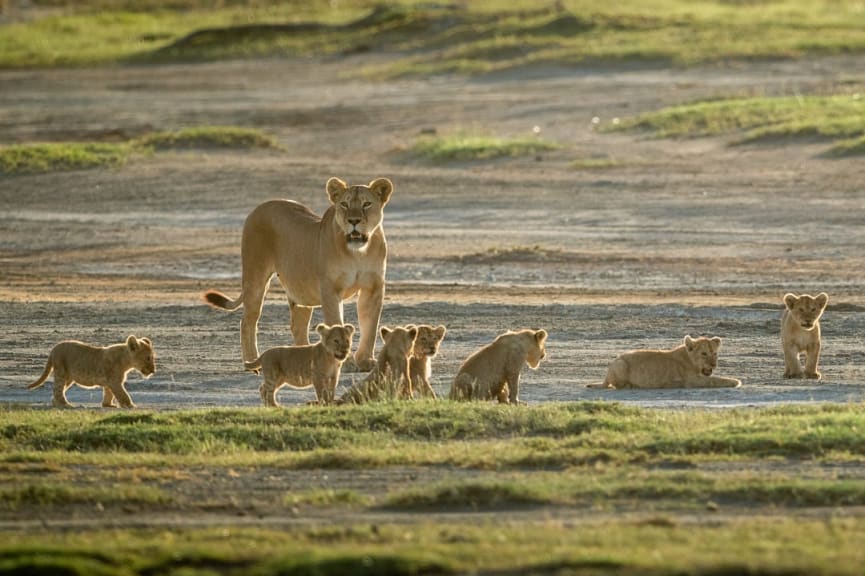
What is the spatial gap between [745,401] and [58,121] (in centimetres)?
2881

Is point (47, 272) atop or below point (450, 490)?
below

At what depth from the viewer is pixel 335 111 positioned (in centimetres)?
3981

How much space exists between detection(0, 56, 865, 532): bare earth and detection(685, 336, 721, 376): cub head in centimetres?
30

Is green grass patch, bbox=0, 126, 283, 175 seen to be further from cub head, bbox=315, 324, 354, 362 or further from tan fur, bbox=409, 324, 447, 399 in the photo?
cub head, bbox=315, 324, 354, 362

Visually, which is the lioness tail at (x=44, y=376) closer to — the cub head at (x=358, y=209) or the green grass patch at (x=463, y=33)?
the cub head at (x=358, y=209)

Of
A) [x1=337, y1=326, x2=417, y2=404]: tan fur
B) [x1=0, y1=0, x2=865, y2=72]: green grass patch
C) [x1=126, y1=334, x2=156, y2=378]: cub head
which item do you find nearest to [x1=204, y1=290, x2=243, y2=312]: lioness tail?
[x1=126, y1=334, x2=156, y2=378]: cub head

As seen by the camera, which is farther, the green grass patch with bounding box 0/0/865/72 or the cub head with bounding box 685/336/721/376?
the green grass patch with bounding box 0/0/865/72

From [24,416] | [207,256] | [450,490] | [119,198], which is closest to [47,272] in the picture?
[207,256]

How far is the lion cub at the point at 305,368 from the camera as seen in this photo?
13.4 metres

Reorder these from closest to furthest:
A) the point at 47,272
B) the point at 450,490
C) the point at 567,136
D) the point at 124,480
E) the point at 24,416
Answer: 1. the point at 450,490
2. the point at 124,480
3. the point at 24,416
4. the point at 47,272
5. the point at 567,136

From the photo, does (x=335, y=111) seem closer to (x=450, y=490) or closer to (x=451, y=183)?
(x=451, y=183)

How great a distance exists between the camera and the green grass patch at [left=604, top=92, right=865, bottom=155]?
101 ft

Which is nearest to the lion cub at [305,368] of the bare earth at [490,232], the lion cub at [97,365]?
the bare earth at [490,232]

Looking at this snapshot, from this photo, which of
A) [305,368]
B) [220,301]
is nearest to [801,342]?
[305,368]
